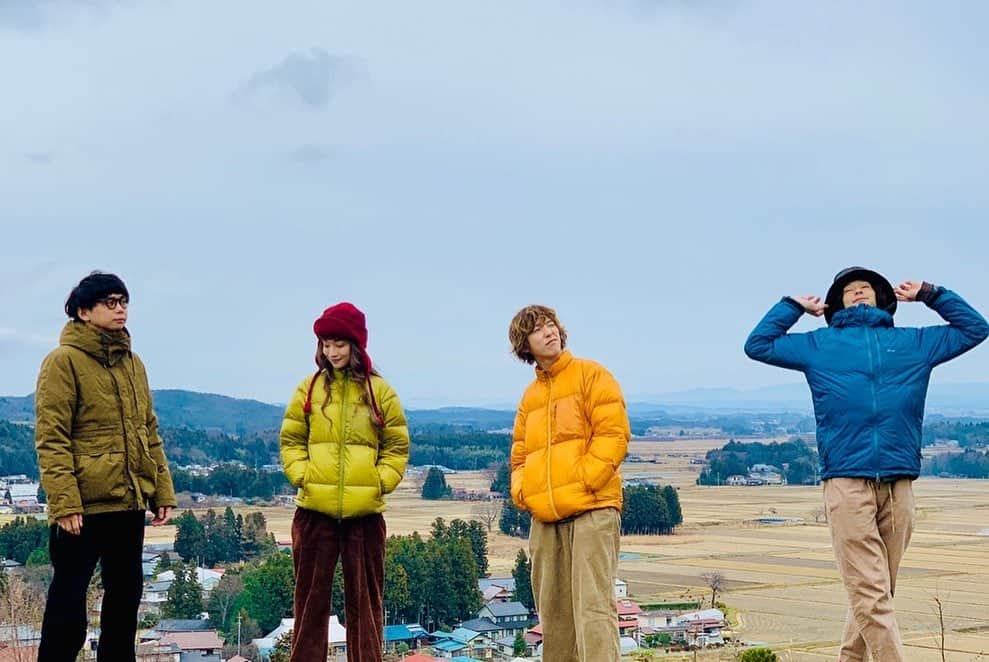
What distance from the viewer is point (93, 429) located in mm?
4547

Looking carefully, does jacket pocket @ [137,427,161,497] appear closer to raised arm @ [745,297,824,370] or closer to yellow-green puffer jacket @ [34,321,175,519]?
yellow-green puffer jacket @ [34,321,175,519]

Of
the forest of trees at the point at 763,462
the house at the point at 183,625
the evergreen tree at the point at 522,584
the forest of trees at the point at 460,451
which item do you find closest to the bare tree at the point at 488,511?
the evergreen tree at the point at 522,584

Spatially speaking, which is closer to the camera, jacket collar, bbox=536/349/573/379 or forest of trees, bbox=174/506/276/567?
jacket collar, bbox=536/349/573/379

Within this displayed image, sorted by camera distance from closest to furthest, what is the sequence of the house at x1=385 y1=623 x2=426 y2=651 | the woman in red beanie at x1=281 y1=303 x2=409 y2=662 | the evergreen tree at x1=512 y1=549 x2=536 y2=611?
the woman in red beanie at x1=281 y1=303 x2=409 y2=662, the house at x1=385 y1=623 x2=426 y2=651, the evergreen tree at x1=512 y1=549 x2=536 y2=611

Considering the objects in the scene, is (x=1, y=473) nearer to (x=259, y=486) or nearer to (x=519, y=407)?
(x=259, y=486)

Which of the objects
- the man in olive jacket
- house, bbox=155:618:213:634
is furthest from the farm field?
house, bbox=155:618:213:634

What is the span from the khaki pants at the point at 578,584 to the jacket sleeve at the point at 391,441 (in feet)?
2.08

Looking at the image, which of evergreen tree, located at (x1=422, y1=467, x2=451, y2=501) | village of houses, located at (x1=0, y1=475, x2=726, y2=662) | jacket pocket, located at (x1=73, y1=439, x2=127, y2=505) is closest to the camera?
jacket pocket, located at (x1=73, y1=439, x2=127, y2=505)

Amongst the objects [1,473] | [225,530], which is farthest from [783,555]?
[1,473]

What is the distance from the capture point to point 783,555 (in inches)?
1432

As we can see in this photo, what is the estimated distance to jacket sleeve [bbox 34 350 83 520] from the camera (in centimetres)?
436

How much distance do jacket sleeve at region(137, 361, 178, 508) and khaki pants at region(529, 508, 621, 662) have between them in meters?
1.52

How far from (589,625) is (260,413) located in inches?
5969

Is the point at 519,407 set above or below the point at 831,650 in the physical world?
above
